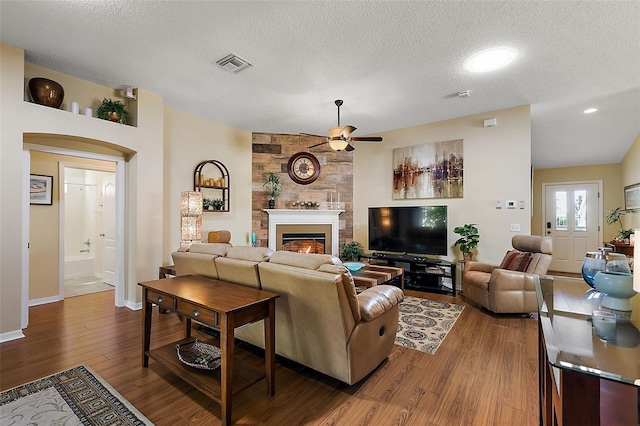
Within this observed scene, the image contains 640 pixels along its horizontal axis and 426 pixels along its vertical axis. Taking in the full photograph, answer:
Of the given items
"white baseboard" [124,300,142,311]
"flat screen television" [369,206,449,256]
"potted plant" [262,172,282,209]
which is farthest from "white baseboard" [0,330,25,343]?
"flat screen television" [369,206,449,256]

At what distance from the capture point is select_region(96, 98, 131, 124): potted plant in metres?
3.67

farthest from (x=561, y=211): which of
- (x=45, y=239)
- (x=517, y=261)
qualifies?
(x=45, y=239)

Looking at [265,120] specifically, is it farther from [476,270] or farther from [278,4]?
[476,270]

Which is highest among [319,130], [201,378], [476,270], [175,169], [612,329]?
[319,130]

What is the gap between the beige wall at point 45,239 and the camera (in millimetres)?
4055

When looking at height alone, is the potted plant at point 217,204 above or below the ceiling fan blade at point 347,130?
below

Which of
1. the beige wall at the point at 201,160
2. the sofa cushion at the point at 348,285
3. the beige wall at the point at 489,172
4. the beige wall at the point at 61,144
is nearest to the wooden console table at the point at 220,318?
the sofa cushion at the point at 348,285

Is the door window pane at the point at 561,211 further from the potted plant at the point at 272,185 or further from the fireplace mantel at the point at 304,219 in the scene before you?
the potted plant at the point at 272,185

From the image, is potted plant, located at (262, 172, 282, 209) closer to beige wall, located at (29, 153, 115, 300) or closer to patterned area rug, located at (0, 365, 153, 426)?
beige wall, located at (29, 153, 115, 300)

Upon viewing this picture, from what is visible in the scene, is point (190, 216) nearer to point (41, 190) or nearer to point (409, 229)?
point (41, 190)

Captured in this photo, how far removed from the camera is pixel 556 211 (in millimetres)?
6883

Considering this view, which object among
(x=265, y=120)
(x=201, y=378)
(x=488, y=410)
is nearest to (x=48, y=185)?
(x=265, y=120)

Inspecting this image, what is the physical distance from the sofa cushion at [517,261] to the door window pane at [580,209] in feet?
13.6

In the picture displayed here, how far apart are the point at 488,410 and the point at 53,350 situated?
12.0ft
